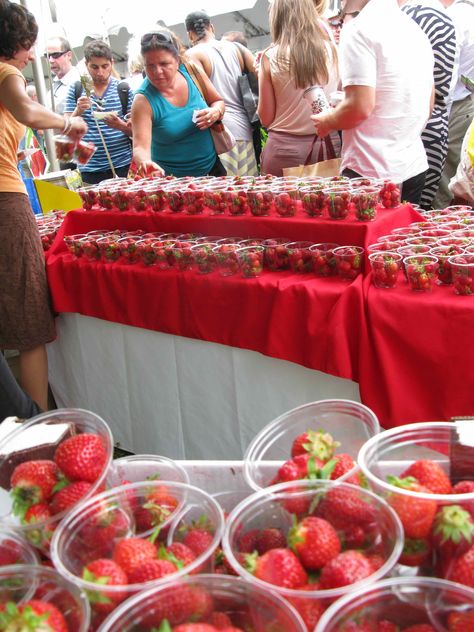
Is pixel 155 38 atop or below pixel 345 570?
atop

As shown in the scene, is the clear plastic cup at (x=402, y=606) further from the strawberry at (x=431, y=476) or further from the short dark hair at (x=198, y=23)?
the short dark hair at (x=198, y=23)

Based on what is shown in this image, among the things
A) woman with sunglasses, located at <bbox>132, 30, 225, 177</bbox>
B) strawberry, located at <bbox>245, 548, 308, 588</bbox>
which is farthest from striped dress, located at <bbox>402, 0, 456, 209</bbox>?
strawberry, located at <bbox>245, 548, 308, 588</bbox>

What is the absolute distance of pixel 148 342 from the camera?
8.08 feet

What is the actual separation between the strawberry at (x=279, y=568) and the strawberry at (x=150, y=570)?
99 mm

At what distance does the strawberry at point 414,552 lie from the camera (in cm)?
74

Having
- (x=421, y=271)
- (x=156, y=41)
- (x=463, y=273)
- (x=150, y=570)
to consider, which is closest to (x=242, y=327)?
(x=421, y=271)

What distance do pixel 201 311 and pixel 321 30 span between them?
177 centimetres

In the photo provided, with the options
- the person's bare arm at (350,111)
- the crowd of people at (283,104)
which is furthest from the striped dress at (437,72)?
the person's bare arm at (350,111)

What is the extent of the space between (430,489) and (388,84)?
2127 millimetres

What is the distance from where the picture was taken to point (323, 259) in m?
1.96

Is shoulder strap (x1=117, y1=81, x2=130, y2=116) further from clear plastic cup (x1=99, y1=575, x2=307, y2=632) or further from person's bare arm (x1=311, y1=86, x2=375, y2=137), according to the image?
clear plastic cup (x1=99, y1=575, x2=307, y2=632)

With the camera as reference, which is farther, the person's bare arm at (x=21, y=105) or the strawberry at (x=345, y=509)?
the person's bare arm at (x=21, y=105)

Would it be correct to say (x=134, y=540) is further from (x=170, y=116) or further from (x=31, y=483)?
(x=170, y=116)

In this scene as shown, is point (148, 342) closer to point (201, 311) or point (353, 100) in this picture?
point (201, 311)
